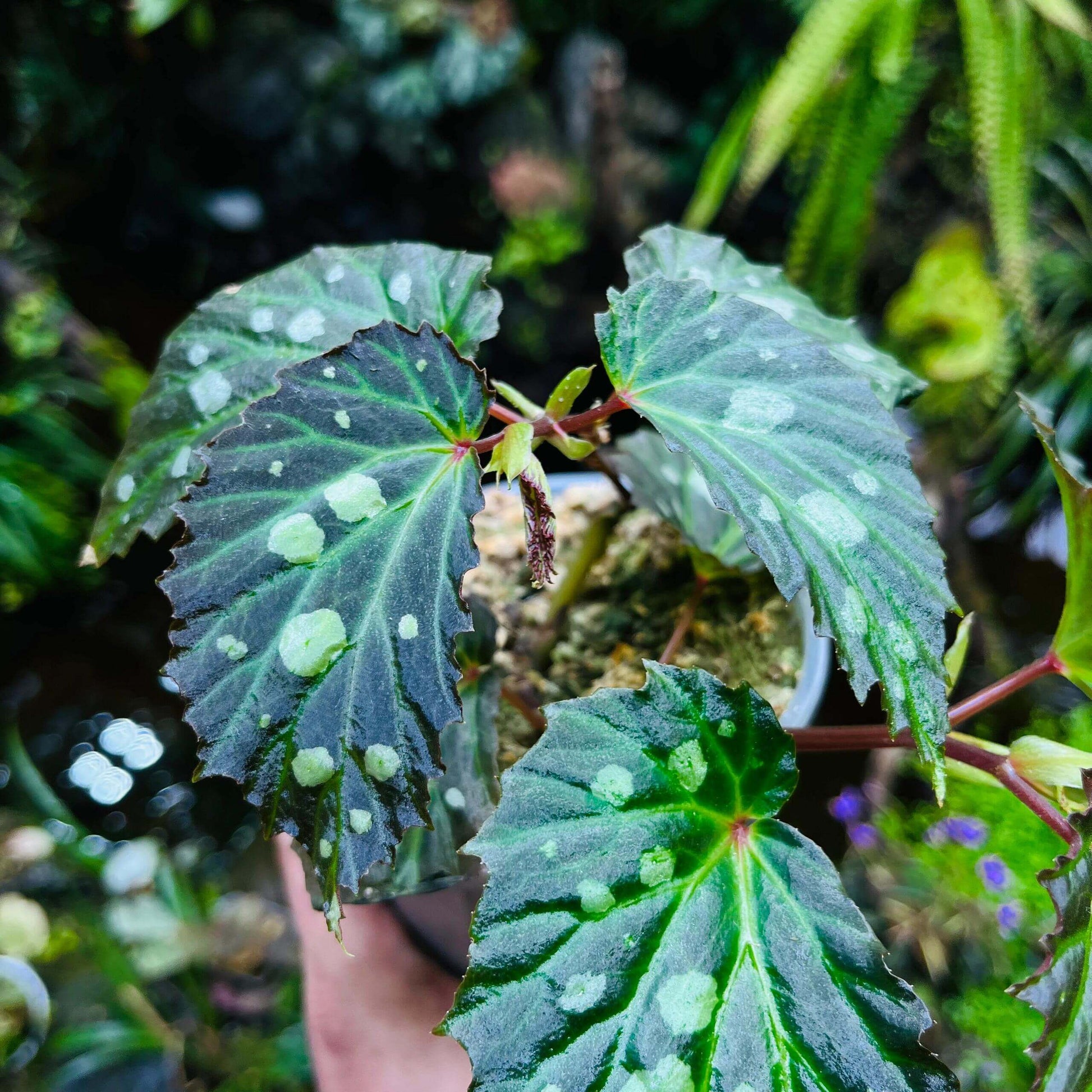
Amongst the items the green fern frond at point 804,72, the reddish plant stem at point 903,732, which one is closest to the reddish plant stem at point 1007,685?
the reddish plant stem at point 903,732

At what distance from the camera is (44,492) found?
61.6 inches

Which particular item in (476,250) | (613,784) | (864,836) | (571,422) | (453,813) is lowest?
(864,836)

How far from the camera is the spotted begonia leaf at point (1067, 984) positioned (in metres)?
0.34

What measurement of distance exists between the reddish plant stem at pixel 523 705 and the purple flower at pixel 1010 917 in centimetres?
75

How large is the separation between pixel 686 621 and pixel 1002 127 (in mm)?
1296

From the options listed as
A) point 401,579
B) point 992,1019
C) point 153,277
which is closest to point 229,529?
point 401,579

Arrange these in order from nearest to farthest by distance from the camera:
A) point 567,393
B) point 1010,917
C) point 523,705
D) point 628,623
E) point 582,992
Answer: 1. point 582,992
2. point 567,393
3. point 523,705
4. point 628,623
5. point 1010,917

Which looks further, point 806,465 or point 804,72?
point 804,72

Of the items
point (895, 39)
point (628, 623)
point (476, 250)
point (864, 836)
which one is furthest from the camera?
point (476, 250)

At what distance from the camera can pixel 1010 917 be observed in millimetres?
960

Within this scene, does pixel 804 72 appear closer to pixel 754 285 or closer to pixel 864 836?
pixel 754 285

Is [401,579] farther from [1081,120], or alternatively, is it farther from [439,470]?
[1081,120]

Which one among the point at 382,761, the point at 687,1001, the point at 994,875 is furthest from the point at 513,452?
the point at 994,875

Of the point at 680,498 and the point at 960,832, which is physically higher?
the point at 680,498
